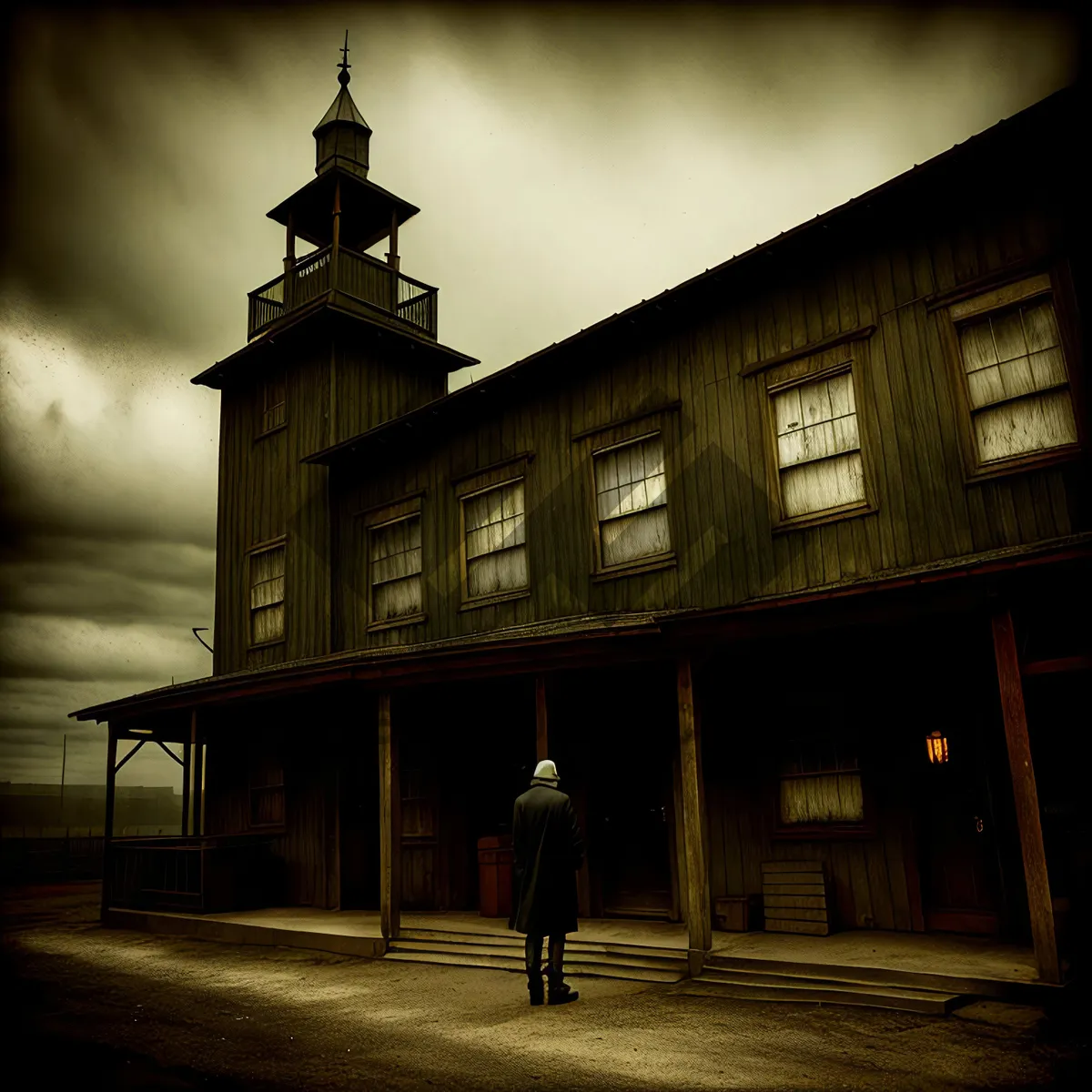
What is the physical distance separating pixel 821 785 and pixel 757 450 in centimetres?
382

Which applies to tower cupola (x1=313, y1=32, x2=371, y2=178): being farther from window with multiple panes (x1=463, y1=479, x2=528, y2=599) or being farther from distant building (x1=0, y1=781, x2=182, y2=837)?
distant building (x1=0, y1=781, x2=182, y2=837)

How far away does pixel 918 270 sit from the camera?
10039 mm

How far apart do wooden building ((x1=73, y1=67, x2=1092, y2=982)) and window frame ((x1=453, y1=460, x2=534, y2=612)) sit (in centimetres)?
5

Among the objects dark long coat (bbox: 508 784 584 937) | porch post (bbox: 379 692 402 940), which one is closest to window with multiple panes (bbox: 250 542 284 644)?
porch post (bbox: 379 692 402 940)

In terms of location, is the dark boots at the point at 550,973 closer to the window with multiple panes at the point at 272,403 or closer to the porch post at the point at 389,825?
the porch post at the point at 389,825

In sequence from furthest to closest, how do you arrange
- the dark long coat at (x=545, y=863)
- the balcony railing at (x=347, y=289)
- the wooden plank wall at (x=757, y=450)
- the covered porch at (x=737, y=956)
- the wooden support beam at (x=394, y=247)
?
the wooden support beam at (x=394, y=247) → the balcony railing at (x=347, y=289) → the wooden plank wall at (x=757, y=450) → the dark long coat at (x=545, y=863) → the covered porch at (x=737, y=956)

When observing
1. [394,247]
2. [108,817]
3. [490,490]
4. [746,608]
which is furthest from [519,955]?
[394,247]

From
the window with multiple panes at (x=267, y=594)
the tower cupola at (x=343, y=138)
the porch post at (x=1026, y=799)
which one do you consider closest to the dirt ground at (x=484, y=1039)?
the porch post at (x=1026, y=799)

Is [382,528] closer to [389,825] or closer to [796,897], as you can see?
[389,825]

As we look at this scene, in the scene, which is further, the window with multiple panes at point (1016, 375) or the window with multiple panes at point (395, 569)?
the window with multiple panes at point (395, 569)

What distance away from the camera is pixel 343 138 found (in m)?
19.5

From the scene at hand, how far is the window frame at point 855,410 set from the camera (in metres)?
10.2

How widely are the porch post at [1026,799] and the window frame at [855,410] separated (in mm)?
2574

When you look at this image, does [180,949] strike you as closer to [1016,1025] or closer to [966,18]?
[1016,1025]
